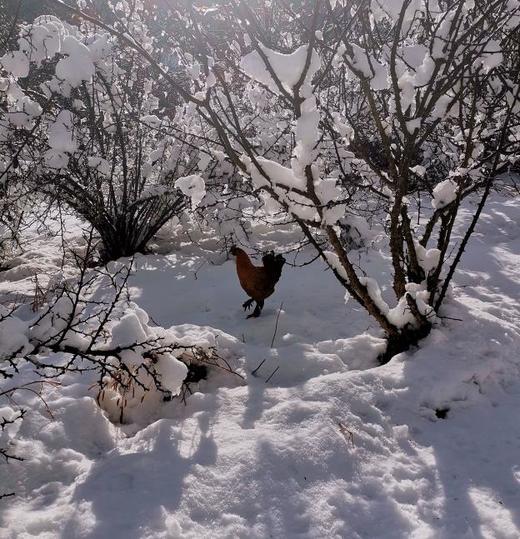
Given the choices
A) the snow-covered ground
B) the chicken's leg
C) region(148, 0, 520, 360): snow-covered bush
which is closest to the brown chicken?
the chicken's leg

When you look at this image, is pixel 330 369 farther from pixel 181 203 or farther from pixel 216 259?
pixel 181 203

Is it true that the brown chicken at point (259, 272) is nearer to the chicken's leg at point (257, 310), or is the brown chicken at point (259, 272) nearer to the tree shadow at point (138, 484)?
the chicken's leg at point (257, 310)

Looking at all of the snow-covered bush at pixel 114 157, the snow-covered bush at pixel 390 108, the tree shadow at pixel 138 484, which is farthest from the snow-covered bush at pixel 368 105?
the tree shadow at pixel 138 484

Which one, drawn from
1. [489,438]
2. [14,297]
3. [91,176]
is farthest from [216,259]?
[489,438]

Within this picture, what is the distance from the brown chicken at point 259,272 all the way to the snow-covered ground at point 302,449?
351mm

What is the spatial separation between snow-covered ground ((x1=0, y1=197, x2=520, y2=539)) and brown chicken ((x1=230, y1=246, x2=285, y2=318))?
1.15 feet

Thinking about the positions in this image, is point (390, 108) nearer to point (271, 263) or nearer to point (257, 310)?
point (271, 263)

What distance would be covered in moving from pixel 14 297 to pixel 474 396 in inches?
177

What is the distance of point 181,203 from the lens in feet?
20.8

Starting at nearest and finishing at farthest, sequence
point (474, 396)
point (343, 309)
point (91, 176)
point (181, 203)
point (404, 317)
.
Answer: point (474, 396) < point (404, 317) < point (343, 309) < point (91, 176) < point (181, 203)

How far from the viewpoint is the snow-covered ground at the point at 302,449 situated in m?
1.83

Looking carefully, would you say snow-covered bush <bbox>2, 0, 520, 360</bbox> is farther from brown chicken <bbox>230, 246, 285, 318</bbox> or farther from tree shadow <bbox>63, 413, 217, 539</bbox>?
tree shadow <bbox>63, 413, 217, 539</bbox>

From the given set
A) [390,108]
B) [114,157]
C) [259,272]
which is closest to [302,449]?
[259,272]

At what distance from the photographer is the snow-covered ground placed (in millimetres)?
1831
